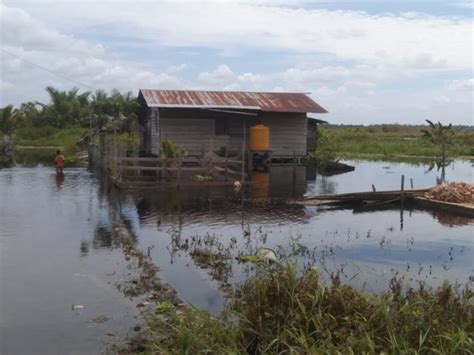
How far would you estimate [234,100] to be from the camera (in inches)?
1161

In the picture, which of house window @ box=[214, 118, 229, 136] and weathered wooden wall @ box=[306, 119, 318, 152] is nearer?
house window @ box=[214, 118, 229, 136]

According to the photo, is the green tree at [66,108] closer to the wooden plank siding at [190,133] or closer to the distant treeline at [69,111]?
the distant treeline at [69,111]

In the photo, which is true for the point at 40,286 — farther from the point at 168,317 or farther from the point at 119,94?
the point at 119,94

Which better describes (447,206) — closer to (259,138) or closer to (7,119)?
(259,138)

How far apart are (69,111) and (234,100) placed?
2755 centimetres

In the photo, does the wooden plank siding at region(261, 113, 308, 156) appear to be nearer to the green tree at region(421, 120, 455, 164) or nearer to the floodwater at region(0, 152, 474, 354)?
the green tree at region(421, 120, 455, 164)

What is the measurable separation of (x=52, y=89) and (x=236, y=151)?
29622 millimetres

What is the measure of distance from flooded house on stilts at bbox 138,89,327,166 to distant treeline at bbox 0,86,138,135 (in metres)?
13.6

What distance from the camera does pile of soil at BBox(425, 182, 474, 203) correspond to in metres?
16.7

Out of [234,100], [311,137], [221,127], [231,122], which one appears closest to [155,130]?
[221,127]

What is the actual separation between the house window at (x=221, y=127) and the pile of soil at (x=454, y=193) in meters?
13.8

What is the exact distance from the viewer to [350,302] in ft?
18.3

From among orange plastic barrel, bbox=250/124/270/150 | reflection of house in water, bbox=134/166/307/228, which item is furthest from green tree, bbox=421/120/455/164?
reflection of house in water, bbox=134/166/307/228

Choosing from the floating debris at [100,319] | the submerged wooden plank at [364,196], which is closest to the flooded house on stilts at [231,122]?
the submerged wooden plank at [364,196]
